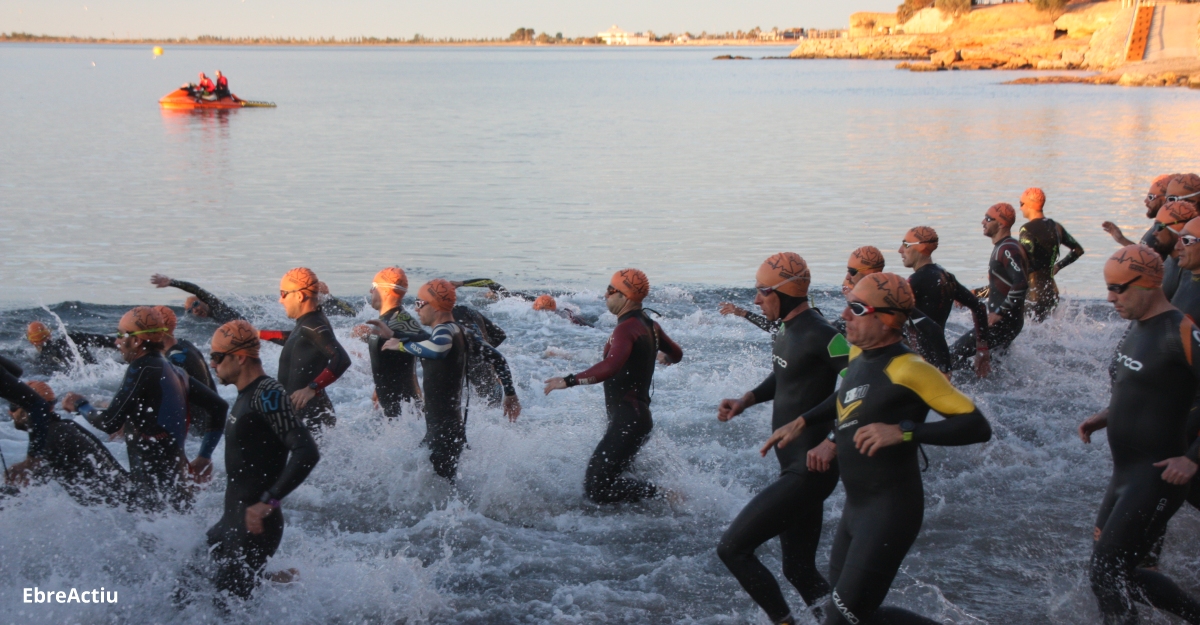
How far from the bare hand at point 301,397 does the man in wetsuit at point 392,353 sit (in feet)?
2.48

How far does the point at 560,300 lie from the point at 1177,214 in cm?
918

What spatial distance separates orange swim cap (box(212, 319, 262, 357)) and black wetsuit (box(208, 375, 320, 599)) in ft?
0.64

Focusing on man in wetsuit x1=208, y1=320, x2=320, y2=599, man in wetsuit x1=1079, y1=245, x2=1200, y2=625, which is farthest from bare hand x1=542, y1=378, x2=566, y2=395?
man in wetsuit x1=1079, y1=245, x2=1200, y2=625

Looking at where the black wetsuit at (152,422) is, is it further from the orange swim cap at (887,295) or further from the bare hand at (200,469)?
the orange swim cap at (887,295)

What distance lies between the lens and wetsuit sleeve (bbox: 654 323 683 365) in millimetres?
7184

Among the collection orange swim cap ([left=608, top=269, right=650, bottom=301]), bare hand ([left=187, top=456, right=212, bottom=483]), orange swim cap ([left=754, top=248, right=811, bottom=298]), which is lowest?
bare hand ([left=187, top=456, right=212, bottom=483])

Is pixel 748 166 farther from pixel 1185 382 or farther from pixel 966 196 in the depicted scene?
pixel 1185 382

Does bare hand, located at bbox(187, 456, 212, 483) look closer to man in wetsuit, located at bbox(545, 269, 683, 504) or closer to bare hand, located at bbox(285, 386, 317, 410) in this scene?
bare hand, located at bbox(285, 386, 317, 410)

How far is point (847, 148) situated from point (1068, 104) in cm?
2641

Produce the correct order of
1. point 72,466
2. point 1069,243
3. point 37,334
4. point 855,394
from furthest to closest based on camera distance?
point 1069,243 → point 37,334 → point 72,466 → point 855,394

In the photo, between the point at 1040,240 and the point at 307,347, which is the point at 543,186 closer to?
the point at 1040,240

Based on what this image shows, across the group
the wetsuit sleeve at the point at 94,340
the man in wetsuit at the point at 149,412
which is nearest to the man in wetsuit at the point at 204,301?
the wetsuit sleeve at the point at 94,340

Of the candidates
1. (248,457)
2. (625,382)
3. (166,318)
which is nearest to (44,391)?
(166,318)

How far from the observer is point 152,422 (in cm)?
570
